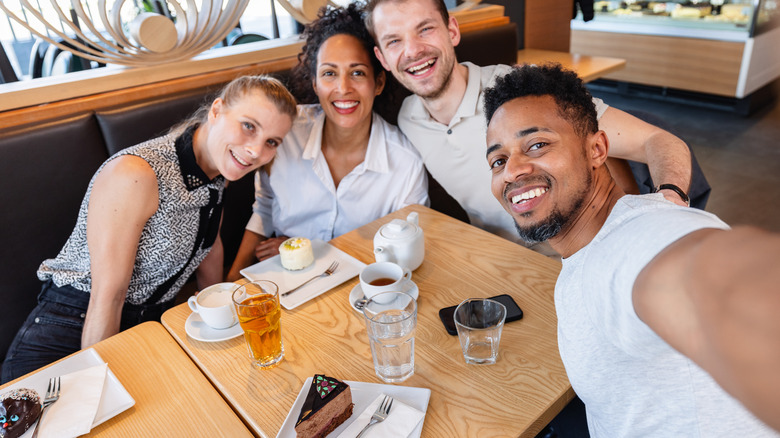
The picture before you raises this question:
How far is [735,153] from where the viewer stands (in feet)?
13.9

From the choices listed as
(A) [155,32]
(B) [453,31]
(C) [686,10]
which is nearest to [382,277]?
(B) [453,31]

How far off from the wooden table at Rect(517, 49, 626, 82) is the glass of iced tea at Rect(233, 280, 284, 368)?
2.70m

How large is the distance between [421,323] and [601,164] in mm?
546

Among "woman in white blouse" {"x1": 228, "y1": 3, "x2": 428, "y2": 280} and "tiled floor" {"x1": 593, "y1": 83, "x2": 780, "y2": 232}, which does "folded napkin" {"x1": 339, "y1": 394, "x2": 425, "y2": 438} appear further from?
"tiled floor" {"x1": 593, "y1": 83, "x2": 780, "y2": 232}

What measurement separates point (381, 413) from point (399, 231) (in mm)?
585

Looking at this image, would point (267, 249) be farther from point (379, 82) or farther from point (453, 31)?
point (453, 31)

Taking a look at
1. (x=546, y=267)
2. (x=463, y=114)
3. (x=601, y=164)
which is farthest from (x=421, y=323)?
(x=463, y=114)

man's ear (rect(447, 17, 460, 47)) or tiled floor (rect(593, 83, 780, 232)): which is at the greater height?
man's ear (rect(447, 17, 460, 47))

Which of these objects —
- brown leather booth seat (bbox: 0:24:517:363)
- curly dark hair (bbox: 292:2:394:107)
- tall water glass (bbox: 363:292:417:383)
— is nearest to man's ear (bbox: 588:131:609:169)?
tall water glass (bbox: 363:292:417:383)

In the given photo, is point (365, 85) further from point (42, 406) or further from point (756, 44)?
point (756, 44)

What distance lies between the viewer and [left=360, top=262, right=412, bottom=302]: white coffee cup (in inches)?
48.9

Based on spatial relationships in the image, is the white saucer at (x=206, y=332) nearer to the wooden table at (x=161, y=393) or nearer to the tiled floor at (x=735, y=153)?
the wooden table at (x=161, y=393)

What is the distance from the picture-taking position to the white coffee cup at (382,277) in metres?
1.24

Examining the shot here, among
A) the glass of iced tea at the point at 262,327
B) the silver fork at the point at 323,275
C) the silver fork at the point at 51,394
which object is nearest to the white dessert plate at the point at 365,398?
the glass of iced tea at the point at 262,327
